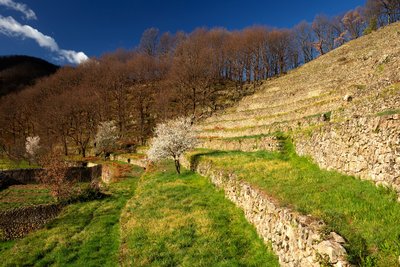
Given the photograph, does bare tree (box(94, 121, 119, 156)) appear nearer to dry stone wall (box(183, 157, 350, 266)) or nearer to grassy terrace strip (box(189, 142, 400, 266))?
grassy terrace strip (box(189, 142, 400, 266))

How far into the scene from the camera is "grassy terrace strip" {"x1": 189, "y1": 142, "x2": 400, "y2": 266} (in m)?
7.58

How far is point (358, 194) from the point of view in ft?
37.1

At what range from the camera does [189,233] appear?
51.9 feet

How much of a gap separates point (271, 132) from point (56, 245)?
24.7 meters

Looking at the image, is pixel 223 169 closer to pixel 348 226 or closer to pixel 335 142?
pixel 335 142

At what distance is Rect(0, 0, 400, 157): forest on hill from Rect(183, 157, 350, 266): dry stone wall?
54141 mm

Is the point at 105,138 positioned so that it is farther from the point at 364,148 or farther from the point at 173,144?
the point at 364,148

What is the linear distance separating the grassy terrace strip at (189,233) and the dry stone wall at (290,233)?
2.30ft

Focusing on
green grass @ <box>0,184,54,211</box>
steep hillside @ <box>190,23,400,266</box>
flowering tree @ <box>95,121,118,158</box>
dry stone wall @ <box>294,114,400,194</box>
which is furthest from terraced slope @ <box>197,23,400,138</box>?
green grass @ <box>0,184,54,211</box>

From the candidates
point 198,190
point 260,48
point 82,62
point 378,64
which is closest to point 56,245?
point 198,190

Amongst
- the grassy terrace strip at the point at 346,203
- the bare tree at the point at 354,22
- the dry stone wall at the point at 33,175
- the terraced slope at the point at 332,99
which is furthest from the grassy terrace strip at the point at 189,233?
the bare tree at the point at 354,22

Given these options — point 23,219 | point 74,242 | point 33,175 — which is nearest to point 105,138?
point 33,175

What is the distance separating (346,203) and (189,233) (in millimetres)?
8657

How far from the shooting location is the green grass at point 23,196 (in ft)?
109
